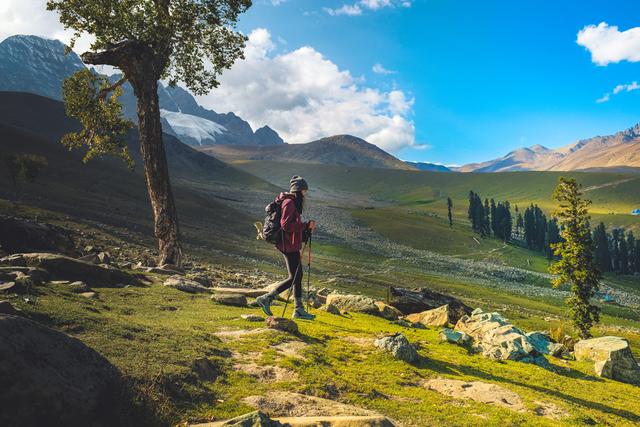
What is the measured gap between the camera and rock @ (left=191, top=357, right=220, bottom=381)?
787 cm

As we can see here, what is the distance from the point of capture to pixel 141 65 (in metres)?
21.4

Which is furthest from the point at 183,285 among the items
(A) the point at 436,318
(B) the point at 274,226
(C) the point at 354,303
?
(A) the point at 436,318

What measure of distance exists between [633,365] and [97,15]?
29.0 metres

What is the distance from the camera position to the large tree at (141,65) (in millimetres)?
21047

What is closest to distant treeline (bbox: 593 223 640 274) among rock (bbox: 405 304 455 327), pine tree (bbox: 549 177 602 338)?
pine tree (bbox: 549 177 602 338)

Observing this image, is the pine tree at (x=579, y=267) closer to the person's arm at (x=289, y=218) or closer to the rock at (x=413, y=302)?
the rock at (x=413, y=302)

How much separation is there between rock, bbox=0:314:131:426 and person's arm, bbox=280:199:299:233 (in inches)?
277

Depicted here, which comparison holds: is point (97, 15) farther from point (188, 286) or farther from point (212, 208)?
point (212, 208)

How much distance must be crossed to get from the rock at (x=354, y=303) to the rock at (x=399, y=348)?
384 inches

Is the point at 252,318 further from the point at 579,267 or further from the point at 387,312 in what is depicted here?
the point at 579,267

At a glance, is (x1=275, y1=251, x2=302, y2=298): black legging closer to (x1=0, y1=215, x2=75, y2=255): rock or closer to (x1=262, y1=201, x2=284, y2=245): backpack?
(x1=262, y1=201, x2=284, y2=245): backpack

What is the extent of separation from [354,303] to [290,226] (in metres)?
10.8

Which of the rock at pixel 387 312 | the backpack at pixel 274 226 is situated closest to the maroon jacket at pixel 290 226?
the backpack at pixel 274 226

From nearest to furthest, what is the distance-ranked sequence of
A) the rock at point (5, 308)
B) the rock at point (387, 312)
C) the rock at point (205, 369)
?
1. the rock at point (5, 308)
2. the rock at point (205, 369)
3. the rock at point (387, 312)
